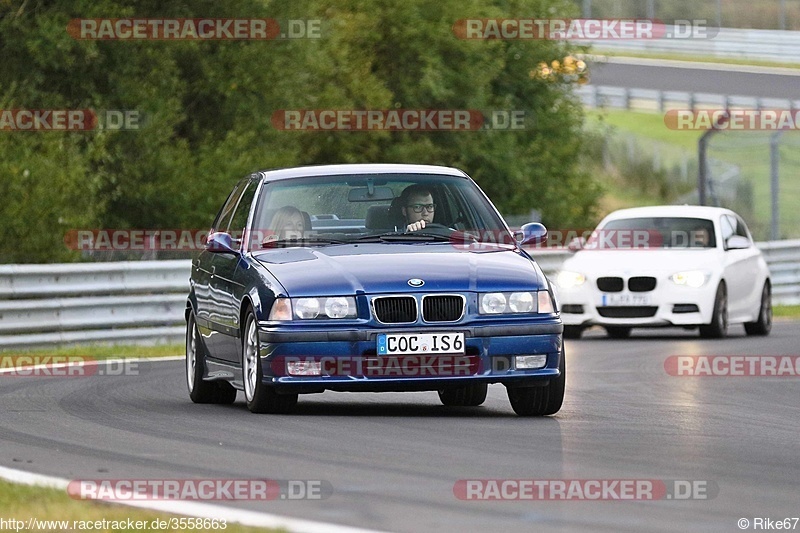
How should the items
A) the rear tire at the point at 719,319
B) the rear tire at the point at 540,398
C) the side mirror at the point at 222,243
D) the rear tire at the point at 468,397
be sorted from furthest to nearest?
1. the rear tire at the point at 719,319
2. the rear tire at the point at 468,397
3. the side mirror at the point at 222,243
4. the rear tire at the point at 540,398

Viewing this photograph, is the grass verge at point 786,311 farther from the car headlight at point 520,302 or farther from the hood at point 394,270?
the car headlight at point 520,302

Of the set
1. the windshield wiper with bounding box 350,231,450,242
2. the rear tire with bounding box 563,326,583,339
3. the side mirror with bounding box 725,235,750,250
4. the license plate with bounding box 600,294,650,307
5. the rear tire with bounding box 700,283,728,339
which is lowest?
the rear tire with bounding box 563,326,583,339

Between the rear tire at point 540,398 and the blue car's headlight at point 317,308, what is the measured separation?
1240 millimetres

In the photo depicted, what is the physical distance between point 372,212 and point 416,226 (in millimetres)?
289

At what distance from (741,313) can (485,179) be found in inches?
626

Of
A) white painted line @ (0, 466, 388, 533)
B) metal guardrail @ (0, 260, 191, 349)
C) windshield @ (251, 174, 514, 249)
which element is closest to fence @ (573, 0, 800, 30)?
metal guardrail @ (0, 260, 191, 349)

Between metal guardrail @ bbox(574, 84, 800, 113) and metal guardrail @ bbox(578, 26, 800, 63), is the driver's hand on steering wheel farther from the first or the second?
metal guardrail @ bbox(578, 26, 800, 63)

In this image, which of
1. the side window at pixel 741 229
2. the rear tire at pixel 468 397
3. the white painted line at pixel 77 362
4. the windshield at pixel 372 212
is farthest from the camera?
the side window at pixel 741 229

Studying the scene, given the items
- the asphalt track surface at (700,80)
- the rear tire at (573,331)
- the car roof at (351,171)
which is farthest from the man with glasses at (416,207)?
the asphalt track surface at (700,80)

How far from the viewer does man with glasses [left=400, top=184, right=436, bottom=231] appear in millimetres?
11828

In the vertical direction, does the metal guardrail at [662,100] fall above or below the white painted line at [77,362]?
above

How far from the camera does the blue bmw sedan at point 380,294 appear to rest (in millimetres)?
10742

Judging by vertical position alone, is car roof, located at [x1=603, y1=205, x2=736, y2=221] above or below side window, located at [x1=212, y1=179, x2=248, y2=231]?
below

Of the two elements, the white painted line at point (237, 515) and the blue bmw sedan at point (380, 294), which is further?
the blue bmw sedan at point (380, 294)
